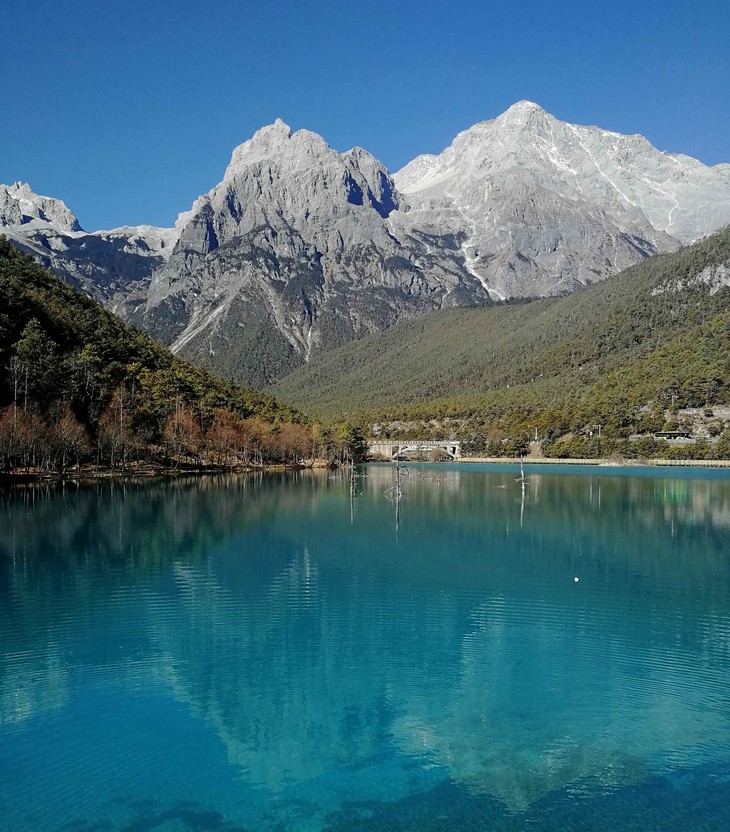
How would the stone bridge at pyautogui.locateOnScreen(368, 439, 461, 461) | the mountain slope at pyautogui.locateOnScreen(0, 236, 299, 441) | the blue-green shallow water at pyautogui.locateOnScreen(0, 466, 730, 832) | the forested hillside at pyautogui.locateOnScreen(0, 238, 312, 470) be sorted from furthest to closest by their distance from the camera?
1. the stone bridge at pyautogui.locateOnScreen(368, 439, 461, 461)
2. the mountain slope at pyautogui.locateOnScreen(0, 236, 299, 441)
3. the forested hillside at pyautogui.locateOnScreen(0, 238, 312, 470)
4. the blue-green shallow water at pyautogui.locateOnScreen(0, 466, 730, 832)

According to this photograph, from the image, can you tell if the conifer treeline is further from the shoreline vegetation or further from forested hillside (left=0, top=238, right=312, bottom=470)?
the shoreline vegetation

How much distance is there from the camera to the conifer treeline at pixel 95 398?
81250mm

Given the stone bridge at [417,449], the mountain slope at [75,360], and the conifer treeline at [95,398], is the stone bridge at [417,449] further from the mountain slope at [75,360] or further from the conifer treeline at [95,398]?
the mountain slope at [75,360]

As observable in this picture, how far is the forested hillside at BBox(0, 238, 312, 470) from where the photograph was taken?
81.1 metres

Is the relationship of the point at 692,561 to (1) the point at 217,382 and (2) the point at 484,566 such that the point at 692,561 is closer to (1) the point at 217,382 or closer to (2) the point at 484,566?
(2) the point at 484,566

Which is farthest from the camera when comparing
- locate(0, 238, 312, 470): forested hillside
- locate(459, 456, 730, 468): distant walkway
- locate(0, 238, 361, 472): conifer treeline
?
locate(459, 456, 730, 468): distant walkway

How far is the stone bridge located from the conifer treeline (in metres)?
58.5

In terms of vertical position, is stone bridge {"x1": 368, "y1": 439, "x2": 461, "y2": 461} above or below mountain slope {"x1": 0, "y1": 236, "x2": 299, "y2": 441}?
below

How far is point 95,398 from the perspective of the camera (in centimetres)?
9362

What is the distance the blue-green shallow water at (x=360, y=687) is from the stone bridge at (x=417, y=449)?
5857 inches

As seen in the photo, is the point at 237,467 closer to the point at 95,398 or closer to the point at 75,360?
the point at 95,398

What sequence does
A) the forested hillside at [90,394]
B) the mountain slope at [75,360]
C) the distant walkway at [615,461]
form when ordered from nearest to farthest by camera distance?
the forested hillside at [90,394] < the mountain slope at [75,360] < the distant walkway at [615,461]

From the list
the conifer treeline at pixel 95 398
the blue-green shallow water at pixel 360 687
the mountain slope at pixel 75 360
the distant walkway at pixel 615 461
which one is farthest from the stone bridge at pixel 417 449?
the blue-green shallow water at pixel 360 687

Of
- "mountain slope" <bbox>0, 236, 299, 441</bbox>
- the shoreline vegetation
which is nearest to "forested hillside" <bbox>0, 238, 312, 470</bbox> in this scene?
"mountain slope" <bbox>0, 236, 299, 441</bbox>
